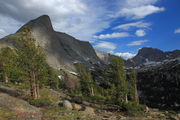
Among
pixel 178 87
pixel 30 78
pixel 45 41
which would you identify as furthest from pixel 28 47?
pixel 45 41

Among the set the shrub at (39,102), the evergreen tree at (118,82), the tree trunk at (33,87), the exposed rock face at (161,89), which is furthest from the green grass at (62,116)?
the exposed rock face at (161,89)

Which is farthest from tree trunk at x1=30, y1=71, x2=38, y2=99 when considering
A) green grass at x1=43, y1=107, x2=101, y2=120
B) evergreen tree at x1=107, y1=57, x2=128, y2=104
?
evergreen tree at x1=107, y1=57, x2=128, y2=104

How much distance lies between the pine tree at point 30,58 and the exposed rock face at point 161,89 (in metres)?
56.7

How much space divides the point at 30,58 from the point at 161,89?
83630 millimetres

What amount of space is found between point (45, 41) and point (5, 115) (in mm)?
188213

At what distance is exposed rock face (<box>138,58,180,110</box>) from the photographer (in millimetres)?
73650

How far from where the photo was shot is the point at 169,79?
326 ft

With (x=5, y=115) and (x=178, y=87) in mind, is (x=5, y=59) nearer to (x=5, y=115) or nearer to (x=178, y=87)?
(x=5, y=115)

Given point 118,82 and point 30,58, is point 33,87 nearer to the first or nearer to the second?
point 30,58

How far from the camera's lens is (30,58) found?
2783 cm

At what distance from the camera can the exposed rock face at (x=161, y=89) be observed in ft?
242

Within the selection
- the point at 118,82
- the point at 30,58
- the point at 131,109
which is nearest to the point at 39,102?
the point at 30,58

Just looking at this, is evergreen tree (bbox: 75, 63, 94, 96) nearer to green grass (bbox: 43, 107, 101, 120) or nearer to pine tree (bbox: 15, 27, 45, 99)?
pine tree (bbox: 15, 27, 45, 99)

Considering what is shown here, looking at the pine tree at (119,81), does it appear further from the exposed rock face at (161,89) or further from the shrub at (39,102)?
the exposed rock face at (161,89)
